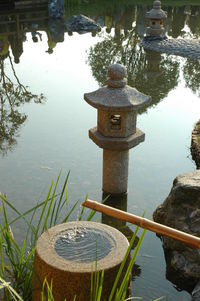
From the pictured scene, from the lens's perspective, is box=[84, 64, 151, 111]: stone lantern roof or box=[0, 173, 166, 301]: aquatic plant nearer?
box=[0, 173, 166, 301]: aquatic plant

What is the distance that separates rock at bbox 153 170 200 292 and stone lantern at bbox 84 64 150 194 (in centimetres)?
93

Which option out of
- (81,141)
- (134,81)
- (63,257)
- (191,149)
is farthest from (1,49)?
(63,257)

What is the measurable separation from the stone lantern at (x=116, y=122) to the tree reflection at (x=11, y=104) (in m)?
2.38

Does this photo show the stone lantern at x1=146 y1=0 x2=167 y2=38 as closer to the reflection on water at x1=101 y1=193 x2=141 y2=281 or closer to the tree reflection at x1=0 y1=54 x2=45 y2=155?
the tree reflection at x1=0 y1=54 x2=45 y2=155

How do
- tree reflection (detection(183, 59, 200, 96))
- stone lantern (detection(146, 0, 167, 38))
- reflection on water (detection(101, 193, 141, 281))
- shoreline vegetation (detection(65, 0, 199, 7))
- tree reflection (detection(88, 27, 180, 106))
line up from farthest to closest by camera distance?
1. shoreline vegetation (detection(65, 0, 199, 7))
2. stone lantern (detection(146, 0, 167, 38))
3. tree reflection (detection(183, 59, 200, 96))
4. tree reflection (detection(88, 27, 180, 106))
5. reflection on water (detection(101, 193, 141, 281))

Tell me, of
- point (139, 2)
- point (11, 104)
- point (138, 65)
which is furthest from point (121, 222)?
point (139, 2)

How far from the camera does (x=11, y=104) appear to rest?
9.03 m

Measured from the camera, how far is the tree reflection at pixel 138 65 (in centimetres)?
1029

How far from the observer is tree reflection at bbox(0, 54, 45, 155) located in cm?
752

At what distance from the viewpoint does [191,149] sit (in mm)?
7039

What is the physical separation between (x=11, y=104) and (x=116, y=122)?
4.50 meters

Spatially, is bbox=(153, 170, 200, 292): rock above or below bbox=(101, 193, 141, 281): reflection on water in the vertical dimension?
above

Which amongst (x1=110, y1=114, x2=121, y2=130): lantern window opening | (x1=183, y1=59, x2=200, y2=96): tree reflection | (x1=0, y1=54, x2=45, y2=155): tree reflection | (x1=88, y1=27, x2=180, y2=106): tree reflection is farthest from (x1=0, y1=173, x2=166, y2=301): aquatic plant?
(x1=183, y1=59, x2=200, y2=96): tree reflection

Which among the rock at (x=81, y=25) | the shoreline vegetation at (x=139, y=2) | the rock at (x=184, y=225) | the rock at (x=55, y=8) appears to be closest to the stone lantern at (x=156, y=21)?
the rock at (x=81, y=25)
